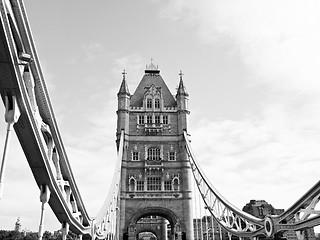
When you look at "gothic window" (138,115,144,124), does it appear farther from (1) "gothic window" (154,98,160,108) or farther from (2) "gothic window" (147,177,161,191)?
(2) "gothic window" (147,177,161,191)

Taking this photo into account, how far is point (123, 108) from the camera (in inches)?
1500

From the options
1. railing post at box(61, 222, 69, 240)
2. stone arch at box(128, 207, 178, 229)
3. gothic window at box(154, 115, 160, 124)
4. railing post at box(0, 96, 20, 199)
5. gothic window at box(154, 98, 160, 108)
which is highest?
gothic window at box(154, 98, 160, 108)

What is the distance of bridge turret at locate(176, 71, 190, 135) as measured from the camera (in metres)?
37.9

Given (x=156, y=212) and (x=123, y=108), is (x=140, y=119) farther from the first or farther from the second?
(x=156, y=212)


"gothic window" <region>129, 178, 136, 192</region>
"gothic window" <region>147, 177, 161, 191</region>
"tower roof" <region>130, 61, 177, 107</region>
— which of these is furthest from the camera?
"tower roof" <region>130, 61, 177, 107</region>

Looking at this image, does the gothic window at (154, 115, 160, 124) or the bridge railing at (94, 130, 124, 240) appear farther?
the gothic window at (154, 115, 160, 124)

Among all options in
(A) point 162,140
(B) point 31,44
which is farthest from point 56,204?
(A) point 162,140

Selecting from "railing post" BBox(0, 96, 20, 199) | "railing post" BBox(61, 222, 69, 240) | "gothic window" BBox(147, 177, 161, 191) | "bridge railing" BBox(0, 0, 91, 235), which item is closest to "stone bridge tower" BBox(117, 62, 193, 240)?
"gothic window" BBox(147, 177, 161, 191)

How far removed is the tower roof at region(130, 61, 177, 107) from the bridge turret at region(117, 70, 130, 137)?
1171 mm

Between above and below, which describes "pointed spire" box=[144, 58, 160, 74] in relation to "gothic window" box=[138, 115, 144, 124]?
above

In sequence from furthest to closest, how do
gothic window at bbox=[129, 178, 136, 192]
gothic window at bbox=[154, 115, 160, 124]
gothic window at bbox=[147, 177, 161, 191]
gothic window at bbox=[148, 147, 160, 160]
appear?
gothic window at bbox=[154, 115, 160, 124] → gothic window at bbox=[148, 147, 160, 160] → gothic window at bbox=[147, 177, 161, 191] → gothic window at bbox=[129, 178, 136, 192]

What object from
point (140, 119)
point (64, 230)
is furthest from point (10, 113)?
point (140, 119)

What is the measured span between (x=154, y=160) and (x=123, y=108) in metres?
6.81

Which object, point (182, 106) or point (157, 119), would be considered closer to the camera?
point (157, 119)
